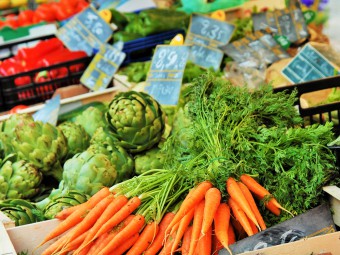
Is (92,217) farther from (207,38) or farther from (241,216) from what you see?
(207,38)

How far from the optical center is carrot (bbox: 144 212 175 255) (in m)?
2.43

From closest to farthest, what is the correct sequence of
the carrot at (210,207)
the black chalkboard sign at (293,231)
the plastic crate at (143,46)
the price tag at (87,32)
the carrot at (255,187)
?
the black chalkboard sign at (293,231), the carrot at (210,207), the carrot at (255,187), the plastic crate at (143,46), the price tag at (87,32)

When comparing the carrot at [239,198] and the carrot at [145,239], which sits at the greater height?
the carrot at [239,198]

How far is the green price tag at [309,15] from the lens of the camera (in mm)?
5730

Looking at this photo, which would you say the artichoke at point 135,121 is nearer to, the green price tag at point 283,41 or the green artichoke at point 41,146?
the green artichoke at point 41,146

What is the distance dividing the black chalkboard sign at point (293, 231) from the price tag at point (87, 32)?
3.66 m

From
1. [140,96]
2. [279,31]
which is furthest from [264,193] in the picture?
[279,31]

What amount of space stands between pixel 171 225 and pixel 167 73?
72.8 inches

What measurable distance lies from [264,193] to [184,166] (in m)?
0.37

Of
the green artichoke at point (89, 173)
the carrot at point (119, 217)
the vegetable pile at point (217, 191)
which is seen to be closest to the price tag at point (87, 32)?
the green artichoke at point (89, 173)

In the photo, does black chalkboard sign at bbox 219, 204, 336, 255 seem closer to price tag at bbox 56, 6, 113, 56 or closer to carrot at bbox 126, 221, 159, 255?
carrot at bbox 126, 221, 159, 255

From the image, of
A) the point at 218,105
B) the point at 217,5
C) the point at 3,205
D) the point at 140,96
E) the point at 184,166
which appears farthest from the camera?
the point at 217,5

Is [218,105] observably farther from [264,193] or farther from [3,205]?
[3,205]

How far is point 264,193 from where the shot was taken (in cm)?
238
